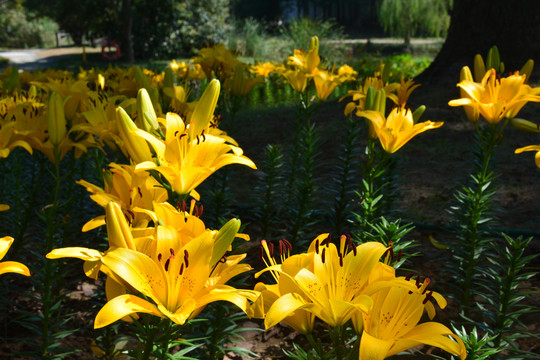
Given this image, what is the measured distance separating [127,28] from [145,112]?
17.3 meters

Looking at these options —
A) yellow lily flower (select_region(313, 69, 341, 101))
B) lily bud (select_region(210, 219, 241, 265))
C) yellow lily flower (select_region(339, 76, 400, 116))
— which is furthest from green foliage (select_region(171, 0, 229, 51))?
lily bud (select_region(210, 219, 241, 265))

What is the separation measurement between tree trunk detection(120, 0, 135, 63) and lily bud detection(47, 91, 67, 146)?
16344mm

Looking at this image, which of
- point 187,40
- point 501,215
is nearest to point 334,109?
point 501,215

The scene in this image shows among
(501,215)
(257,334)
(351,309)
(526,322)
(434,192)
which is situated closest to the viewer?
(351,309)

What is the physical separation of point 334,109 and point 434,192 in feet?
7.77

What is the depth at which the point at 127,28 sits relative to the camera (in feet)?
56.3

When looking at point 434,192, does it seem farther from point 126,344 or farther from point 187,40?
point 187,40

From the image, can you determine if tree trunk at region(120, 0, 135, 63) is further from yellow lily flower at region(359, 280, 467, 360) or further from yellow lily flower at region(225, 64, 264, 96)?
yellow lily flower at region(359, 280, 467, 360)

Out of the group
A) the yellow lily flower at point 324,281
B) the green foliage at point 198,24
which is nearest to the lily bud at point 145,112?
the yellow lily flower at point 324,281

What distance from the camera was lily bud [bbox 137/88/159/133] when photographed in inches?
53.1

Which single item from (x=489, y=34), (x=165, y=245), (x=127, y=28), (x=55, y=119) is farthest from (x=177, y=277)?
(x=127, y=28)

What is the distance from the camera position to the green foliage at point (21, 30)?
3347 centimetres

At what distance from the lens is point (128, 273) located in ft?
2.94

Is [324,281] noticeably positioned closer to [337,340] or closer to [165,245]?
[337,340]
